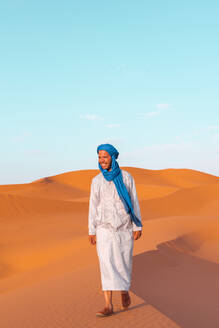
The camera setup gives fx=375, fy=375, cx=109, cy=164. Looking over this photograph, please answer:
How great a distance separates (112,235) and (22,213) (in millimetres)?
17021

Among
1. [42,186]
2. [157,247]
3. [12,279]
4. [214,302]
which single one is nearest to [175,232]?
[157,247]

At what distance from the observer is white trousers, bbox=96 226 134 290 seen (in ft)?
14.9

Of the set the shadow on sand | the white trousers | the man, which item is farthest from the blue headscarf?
the shadow on sand

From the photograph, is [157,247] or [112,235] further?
[157,247]

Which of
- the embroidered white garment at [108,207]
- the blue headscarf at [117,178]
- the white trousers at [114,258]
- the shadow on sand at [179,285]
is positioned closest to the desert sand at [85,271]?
the shadow on sand at [179,285]

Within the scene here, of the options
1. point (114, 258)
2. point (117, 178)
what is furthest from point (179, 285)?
point (117, 178)

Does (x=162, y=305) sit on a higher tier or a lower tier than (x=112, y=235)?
lower

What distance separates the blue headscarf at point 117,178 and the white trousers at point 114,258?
0.87 ft

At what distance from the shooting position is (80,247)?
473 inches

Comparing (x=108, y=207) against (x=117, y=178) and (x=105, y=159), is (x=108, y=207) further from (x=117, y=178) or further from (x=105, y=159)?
(x=105, y=159)

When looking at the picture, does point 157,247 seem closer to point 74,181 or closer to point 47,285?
point 47,285

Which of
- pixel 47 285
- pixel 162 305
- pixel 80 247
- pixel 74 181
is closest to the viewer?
pixel 162 305

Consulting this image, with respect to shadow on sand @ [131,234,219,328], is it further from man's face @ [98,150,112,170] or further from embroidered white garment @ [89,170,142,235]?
man's face @ [98,150,112,170]

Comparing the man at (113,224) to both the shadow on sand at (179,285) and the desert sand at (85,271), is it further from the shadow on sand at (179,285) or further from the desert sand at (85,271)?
the shadow on sand at (179,285)
